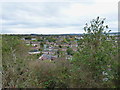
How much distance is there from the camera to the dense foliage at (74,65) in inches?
60.5

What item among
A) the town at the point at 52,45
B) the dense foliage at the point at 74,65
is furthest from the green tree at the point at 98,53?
the town at the point at 52,45

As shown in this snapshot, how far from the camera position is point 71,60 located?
164 cm

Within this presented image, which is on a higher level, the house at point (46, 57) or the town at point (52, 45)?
the town at point (52, 45)

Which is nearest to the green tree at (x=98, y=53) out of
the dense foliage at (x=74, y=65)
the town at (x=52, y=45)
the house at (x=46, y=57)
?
the dense foliage at (x=74, y=65)

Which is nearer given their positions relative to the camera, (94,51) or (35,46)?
(94,51)

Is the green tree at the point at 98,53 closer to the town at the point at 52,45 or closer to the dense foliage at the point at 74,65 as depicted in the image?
the dense foliage at the point at 74,65

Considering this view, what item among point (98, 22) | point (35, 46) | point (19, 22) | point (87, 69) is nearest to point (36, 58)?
point (35, 46)

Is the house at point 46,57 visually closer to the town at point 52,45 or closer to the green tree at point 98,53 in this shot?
the town at point 52,45

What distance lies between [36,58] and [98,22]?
1.06 m

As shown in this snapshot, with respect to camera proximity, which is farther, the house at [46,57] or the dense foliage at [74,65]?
the house at [46,57]

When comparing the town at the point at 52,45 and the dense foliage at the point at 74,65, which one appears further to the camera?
the town at the point at 52,45

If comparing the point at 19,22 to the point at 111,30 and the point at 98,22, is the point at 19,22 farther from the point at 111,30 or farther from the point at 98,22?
the point at 111,30

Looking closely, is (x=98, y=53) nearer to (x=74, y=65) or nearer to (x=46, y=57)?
(x=74, y=65)

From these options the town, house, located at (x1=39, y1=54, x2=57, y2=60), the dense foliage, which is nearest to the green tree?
the dense foliage
